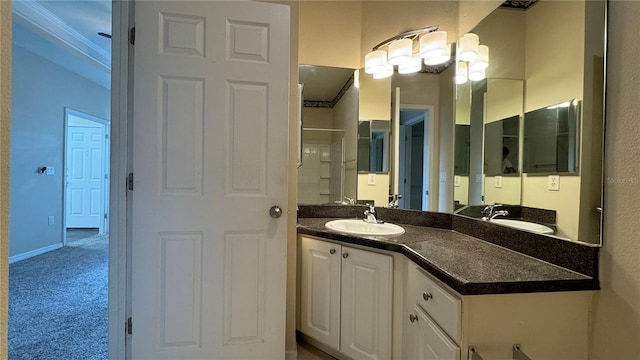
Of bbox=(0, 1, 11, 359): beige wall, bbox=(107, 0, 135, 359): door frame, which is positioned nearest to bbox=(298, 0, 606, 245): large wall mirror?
bbox=(107, 0, 135, 359): door frame

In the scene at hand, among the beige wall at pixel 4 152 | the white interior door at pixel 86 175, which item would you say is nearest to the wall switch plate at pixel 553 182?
the beige wall at pixel 4 152

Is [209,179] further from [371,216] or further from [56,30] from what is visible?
[56,30]

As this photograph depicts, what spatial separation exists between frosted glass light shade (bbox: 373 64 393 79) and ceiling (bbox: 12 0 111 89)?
2.59 metres

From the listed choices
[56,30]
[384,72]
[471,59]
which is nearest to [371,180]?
[384,72]

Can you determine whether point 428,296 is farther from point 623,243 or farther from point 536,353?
point 623,243

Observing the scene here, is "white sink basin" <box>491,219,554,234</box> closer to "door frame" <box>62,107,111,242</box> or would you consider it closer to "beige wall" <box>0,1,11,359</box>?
"beige wall" <box>0,1,11,359</box>

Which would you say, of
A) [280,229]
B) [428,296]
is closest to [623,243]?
[428,296]

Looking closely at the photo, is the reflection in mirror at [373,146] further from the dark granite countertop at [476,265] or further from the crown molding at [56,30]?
the crown molding at [56,30]

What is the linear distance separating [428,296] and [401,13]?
1919mm

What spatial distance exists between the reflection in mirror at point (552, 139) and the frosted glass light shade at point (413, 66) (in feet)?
2.91

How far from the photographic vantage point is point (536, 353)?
101 cm

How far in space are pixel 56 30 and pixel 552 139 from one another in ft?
14.8

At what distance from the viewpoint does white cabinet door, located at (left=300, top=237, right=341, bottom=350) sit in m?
1.74

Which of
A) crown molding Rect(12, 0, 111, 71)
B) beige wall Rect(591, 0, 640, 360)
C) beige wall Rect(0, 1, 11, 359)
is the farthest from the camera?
crown molding Rect(12, 0, 111, 71)
